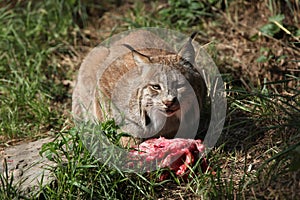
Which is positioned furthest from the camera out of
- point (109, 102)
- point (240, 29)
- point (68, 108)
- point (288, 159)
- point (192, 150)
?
A: point (240, 29)

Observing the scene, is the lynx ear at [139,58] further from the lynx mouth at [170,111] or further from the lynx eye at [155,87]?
the lynx mouth at [170,111]

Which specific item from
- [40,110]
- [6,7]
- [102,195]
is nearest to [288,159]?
[102,195]

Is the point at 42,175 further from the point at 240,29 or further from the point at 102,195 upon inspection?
the point at 240,29

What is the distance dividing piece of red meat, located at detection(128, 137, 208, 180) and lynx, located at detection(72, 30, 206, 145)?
157 millimetres

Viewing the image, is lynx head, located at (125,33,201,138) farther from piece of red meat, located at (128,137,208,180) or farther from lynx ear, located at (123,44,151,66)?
piece of red meat, located at (128,137,208,180)

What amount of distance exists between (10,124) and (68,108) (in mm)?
682

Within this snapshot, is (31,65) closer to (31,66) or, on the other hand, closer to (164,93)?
(31,66)

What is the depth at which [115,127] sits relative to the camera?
157 inches

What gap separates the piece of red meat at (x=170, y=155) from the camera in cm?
385

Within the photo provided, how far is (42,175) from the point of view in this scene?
11.8 feet

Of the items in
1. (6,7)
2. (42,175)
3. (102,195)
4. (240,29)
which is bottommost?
(102,195)

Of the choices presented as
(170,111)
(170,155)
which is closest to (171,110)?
(170,111)

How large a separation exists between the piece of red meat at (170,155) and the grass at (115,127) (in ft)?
0.26

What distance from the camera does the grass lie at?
3.58 metres
